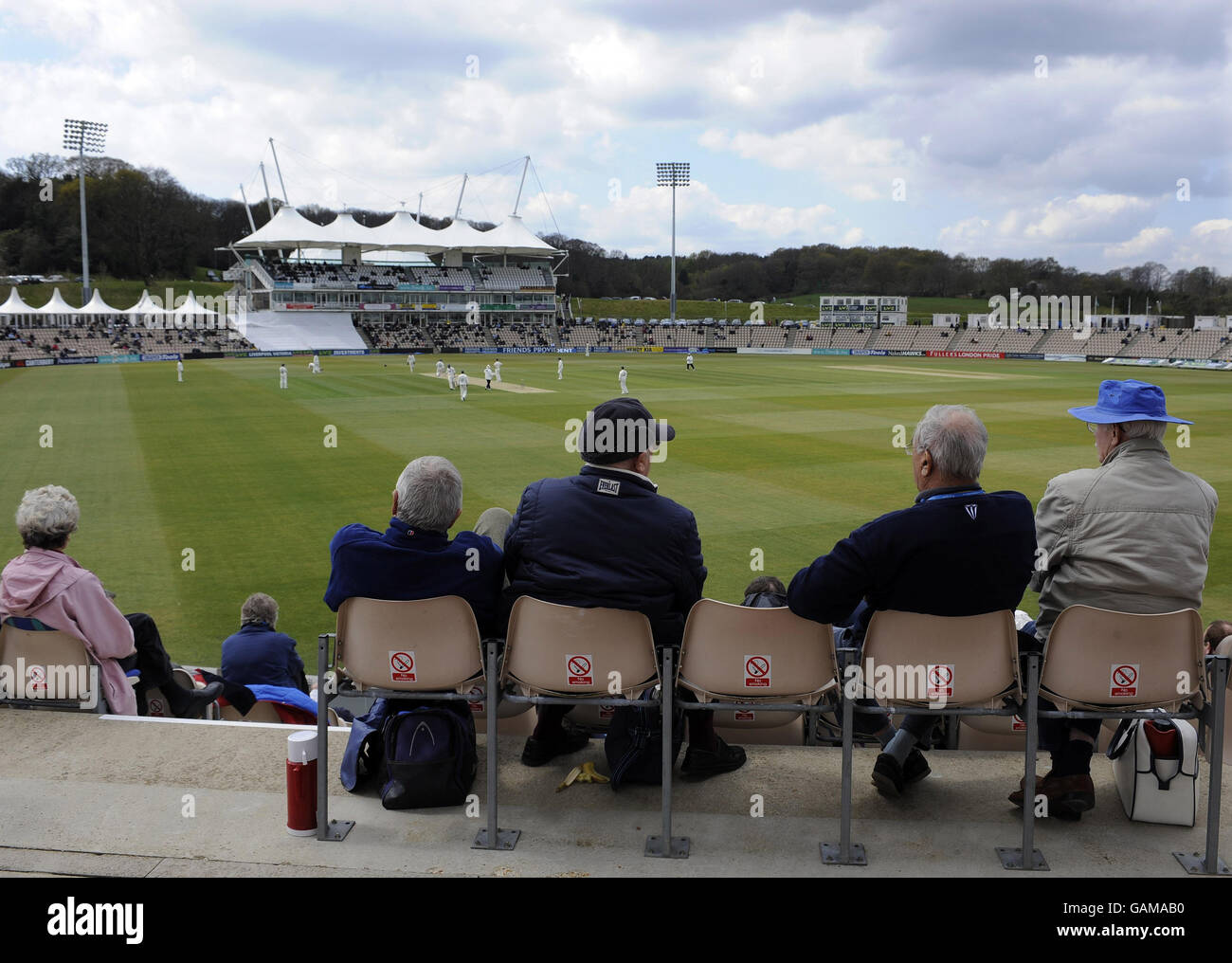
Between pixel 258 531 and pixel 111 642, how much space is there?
10.0m

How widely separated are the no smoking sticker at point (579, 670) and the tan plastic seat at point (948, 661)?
1146mm


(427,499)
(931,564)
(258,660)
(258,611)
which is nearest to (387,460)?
(258,611)

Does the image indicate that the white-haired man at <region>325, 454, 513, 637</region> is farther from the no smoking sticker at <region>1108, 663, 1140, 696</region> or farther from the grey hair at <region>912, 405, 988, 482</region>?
the no smoking sticker at <region>1108, 663, 1140, 696</region>

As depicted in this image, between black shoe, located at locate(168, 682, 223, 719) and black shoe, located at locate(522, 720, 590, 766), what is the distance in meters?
2.25

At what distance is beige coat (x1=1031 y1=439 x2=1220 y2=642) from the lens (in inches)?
A: 174

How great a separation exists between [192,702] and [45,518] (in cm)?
148

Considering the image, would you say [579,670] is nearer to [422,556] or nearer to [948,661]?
[422,556]

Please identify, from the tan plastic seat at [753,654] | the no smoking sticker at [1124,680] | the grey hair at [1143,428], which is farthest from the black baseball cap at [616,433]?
the grey hair at [1143,428]

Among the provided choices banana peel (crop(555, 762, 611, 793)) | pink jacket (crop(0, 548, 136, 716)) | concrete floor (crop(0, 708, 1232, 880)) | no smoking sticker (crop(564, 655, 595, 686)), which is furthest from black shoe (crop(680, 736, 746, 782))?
pink jacket (crop(0, 548, 136, 716))

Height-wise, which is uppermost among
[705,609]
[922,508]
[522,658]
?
[922,508]

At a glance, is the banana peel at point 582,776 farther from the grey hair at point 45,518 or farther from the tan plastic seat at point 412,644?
the grey hair at point 45,518

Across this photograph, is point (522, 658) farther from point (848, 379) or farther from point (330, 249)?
point (330, 249)

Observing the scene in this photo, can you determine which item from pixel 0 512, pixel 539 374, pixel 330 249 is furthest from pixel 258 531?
pixel 330 249

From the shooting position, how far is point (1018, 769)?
4.69 meters
